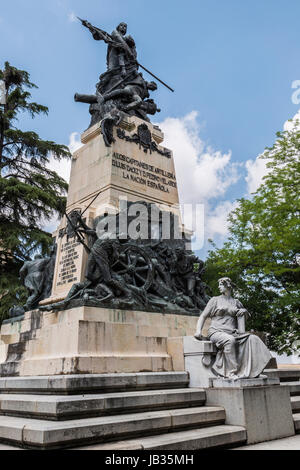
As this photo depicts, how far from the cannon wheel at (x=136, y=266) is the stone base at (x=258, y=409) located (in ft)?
10.6

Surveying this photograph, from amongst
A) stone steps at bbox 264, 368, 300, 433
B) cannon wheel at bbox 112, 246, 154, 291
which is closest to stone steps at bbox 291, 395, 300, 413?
stone steps at bbox 264, 368, 300, 433

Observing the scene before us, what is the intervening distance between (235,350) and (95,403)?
2.78 metres

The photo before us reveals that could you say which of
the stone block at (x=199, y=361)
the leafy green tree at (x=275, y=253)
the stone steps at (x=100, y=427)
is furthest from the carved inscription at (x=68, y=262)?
the leafy green tree at (x=275, y=253)

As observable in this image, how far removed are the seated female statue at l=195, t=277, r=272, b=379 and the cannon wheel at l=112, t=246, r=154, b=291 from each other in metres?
2.05

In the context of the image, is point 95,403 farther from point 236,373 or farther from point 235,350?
point 235,350

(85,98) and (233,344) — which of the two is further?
(85,98)

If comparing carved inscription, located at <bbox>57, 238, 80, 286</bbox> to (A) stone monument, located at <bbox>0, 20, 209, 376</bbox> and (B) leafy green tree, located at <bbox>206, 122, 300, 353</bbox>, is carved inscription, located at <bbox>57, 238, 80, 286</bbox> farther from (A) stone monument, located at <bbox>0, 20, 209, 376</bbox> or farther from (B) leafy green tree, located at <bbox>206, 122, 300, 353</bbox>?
(B) leafy green tree, located at <bbox>206, 122, 300, 353</bbox>

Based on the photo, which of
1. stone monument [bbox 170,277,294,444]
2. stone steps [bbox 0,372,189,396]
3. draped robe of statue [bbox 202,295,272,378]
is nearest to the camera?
stone steps [bbox 0,372,189,396]

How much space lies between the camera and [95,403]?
211 inches

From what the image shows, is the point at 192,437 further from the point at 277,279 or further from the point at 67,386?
the point at 277,279

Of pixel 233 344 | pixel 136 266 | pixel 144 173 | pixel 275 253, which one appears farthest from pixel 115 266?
pixel 275 253

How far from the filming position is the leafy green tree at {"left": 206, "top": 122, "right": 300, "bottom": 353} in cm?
1736
